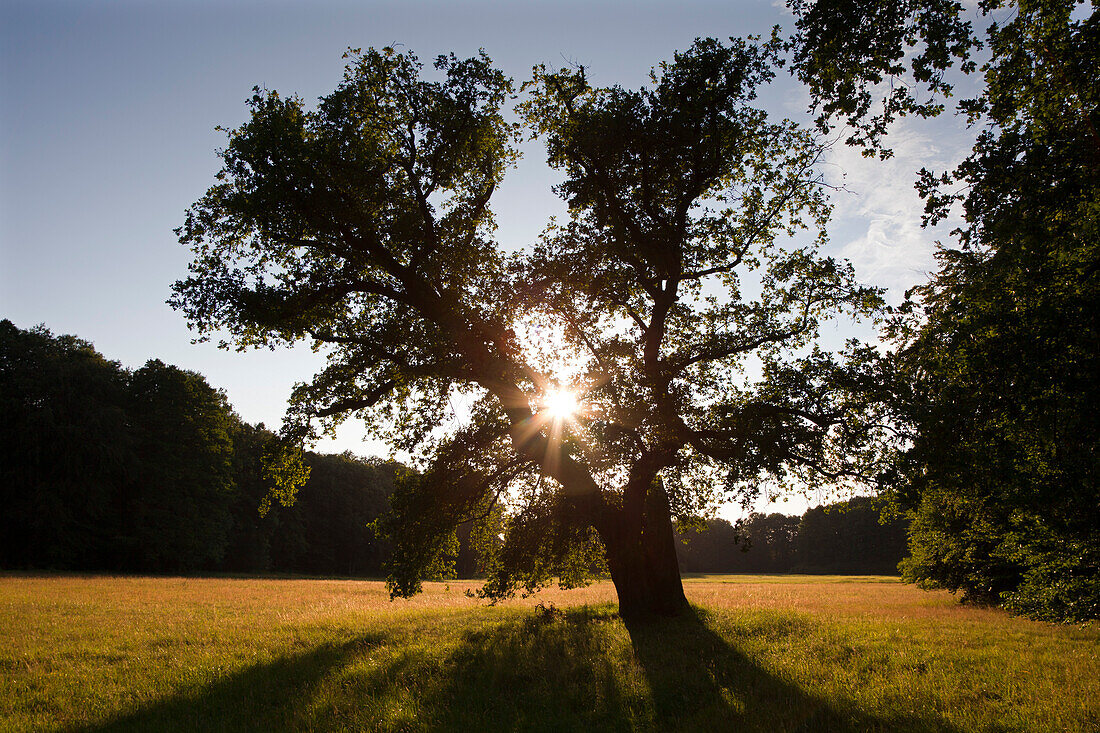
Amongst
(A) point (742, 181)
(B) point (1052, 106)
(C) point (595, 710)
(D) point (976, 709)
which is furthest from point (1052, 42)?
(C) point (595, 710)

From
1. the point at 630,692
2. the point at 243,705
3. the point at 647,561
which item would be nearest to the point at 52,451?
the point at 243,705

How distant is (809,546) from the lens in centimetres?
11231

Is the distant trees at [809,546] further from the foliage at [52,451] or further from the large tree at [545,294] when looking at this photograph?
the large tree at [545,294]

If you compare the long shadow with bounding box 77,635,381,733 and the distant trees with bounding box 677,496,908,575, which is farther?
the distant trees with bounding box 677,496,908,575

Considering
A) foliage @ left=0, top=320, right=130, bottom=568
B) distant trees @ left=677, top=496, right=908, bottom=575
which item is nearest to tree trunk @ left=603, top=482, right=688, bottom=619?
foliage @ left=0, top=320, right=130, bottom=568

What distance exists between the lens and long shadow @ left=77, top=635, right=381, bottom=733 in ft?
25.7

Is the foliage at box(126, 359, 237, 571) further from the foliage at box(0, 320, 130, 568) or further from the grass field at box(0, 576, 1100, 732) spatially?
the grass field at box(0, 576, 1100, 732)

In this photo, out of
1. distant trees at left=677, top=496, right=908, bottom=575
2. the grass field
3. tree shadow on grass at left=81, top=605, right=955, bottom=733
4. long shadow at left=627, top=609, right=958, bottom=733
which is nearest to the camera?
long shadow at left=627, top=609, right=958, bottom=733

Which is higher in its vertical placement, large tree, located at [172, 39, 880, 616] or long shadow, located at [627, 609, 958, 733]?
large tree, located at [172, 39, 880, 616]

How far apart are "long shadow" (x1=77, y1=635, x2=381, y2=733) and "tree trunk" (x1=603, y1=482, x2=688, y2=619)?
731 centimetres

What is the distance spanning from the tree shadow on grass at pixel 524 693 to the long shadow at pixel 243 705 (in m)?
0.03

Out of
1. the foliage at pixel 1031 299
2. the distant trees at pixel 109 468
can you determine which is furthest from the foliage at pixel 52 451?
the foliage at pixel 1031 299

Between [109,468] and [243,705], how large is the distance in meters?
45.7

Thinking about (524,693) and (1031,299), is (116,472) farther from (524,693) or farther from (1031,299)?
(1031,299)
